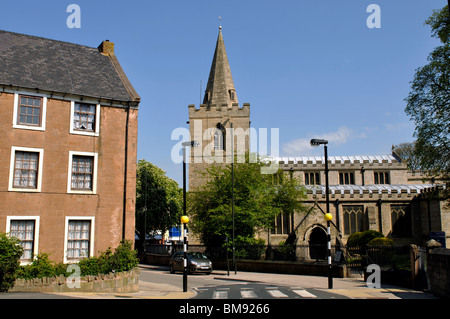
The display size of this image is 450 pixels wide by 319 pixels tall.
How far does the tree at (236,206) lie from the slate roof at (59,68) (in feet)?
47.9

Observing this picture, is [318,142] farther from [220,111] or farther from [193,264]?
[220,111]

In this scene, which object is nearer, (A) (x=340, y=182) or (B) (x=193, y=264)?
(B) (x=193, y=264)

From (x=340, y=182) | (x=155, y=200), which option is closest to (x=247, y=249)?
(x=155, y=200)

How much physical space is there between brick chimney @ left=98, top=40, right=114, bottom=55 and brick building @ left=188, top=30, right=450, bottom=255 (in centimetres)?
2244

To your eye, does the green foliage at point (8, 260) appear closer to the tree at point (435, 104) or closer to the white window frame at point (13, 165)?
the white window frame at point (13, 165)

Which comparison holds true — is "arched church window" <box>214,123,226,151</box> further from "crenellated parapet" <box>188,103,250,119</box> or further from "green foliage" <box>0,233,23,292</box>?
"green foliage" <box>0,233,23,292</box>

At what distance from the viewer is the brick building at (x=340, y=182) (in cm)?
4553

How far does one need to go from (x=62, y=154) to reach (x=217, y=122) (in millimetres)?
33893

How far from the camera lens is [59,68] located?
69.8 ft
